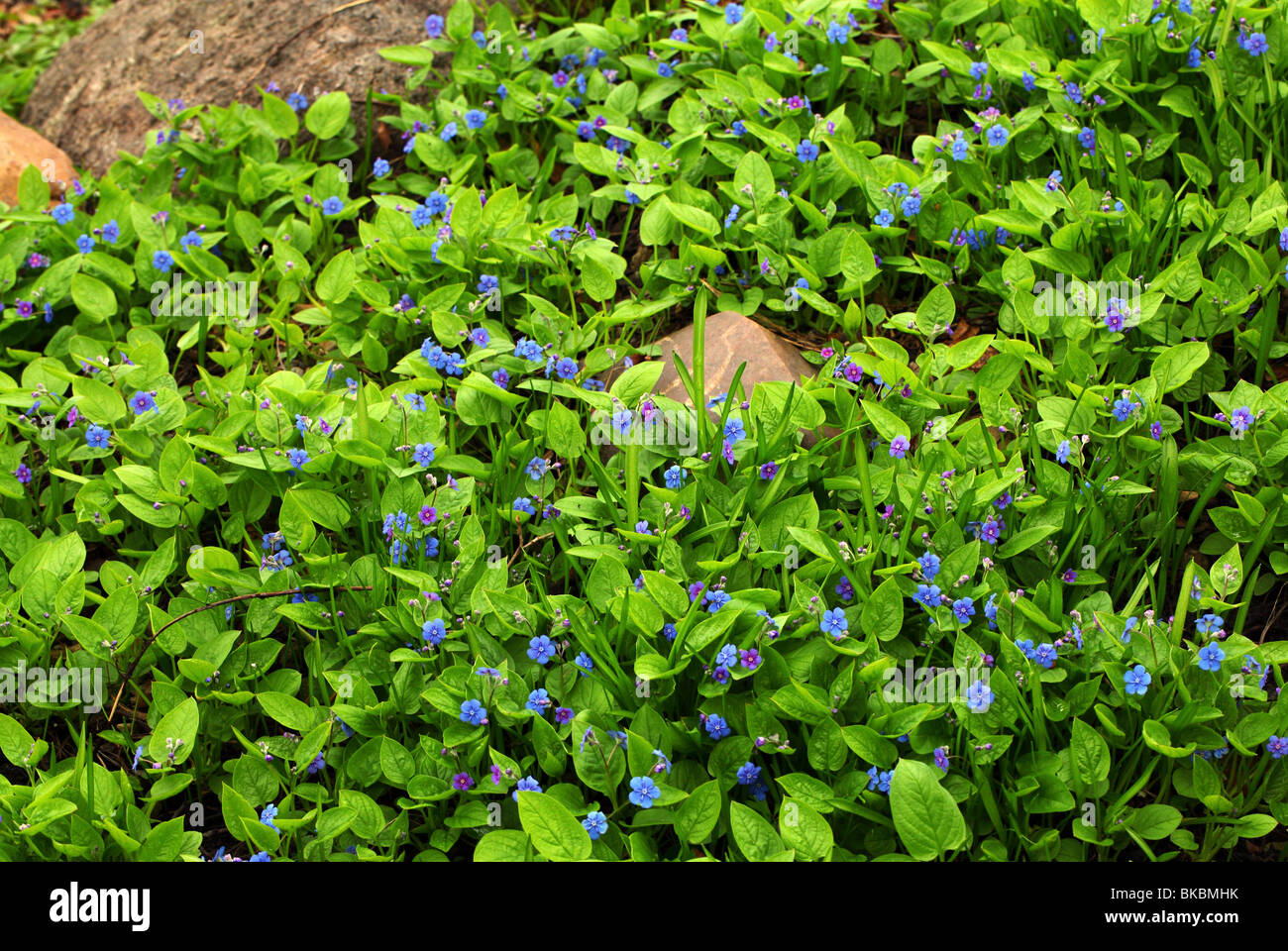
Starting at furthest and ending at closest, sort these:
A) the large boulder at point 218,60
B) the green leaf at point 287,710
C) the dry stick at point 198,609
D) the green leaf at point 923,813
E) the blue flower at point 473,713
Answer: the large boulder at point 218,60
the dry stick at point 198,609
the green leaf at point 287,710
the blue flower at point 473,713
the green leaf at point 923,813

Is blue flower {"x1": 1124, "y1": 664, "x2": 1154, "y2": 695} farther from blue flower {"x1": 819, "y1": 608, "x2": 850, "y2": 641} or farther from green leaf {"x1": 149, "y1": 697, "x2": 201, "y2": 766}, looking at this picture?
green leaf {"x1": 149, "y1": 697, "x2": 201, "y2": 766}

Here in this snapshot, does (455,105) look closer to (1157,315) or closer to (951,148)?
(951,148)

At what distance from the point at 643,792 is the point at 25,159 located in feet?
12.0

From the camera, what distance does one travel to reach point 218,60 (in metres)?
4.45

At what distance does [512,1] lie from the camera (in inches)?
181

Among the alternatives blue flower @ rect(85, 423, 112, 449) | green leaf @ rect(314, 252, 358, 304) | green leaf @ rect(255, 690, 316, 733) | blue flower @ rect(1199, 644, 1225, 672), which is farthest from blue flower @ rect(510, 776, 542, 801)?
green leaf @ rect(314, 252, 358, 304)

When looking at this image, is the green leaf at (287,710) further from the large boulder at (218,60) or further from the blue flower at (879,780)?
the large boulder at (218,60)

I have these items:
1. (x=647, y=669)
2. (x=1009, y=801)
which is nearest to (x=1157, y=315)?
(x=1009, y=801)

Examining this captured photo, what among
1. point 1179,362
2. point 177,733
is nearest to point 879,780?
point 1179,362

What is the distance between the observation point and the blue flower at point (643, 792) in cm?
218

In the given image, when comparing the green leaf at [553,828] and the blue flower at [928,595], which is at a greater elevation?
the blue flower at [928,595]

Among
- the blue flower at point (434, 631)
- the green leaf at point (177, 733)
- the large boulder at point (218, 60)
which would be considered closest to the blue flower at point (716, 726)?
the blue flower at point (434, 631)

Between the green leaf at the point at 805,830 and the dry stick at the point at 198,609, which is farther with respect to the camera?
the dry stick at the point at 198,609

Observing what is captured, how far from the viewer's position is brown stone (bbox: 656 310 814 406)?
308cm
